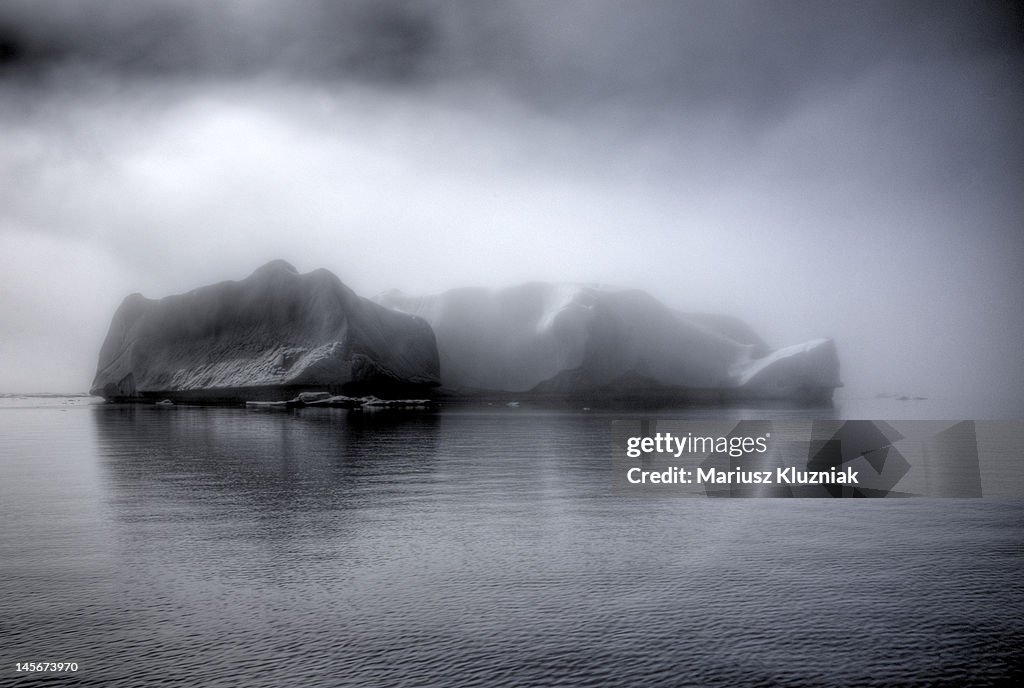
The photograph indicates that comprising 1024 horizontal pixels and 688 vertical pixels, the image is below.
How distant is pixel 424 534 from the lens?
27.5 ft

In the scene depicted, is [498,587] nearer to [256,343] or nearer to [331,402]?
[331,402]

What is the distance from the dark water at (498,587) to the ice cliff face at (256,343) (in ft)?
149

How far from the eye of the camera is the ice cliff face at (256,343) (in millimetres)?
57188

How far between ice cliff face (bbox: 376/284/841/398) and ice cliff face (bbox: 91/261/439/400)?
1414cm

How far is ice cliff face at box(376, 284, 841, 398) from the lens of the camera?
2650 inches

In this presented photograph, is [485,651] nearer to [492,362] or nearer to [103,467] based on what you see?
[103,467]

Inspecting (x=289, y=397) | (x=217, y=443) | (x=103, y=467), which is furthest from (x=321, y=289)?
(x=103, y=467)

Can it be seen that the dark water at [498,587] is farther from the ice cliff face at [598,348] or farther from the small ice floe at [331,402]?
the ice cliff face at [598,348]

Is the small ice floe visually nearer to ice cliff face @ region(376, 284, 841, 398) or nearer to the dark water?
ice cliff face @ region(376, 284, 841, 398)

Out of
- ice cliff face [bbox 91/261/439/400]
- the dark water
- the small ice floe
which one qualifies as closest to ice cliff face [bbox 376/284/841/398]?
ice cliff face [bbox 91/261/439/400]

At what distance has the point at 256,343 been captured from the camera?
198ft

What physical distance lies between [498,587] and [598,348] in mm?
64297

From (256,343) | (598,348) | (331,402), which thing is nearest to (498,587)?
(331,402)

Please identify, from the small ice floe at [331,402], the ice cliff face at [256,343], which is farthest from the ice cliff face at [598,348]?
the small ice floe at [331,402]
